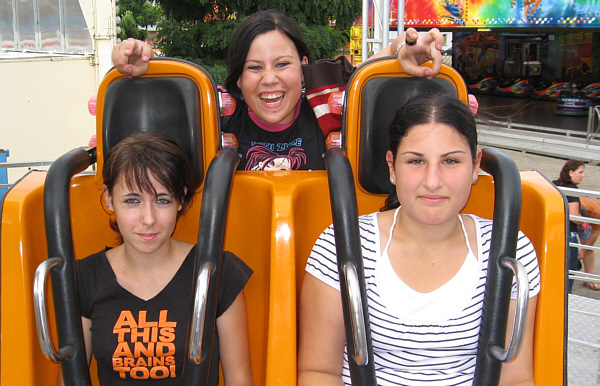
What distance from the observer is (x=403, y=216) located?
1386 mm

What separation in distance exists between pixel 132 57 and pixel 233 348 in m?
0.93

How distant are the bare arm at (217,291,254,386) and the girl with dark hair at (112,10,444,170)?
659mm

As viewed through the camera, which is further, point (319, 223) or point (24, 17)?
point (24, 17)

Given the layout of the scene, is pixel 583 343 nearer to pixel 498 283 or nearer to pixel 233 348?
pixel 498 283

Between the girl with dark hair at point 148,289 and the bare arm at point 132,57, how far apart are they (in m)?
0.37

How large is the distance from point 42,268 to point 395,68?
3.72 ft

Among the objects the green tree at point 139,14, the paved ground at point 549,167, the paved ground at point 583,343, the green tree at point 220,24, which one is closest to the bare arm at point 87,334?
the paved ground at point 583,343

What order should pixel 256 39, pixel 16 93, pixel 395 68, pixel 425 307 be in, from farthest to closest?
pixel 16 93 < pixel 256 39 < pixel 395 68 < pixel 425 307

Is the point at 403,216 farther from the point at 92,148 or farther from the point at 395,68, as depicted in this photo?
the point at 92,148

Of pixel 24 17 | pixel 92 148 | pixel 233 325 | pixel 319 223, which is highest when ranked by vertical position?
pixel 24 17

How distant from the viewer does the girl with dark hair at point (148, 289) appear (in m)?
1.33

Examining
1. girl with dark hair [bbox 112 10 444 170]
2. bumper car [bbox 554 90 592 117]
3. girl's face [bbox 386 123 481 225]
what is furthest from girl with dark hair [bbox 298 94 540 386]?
bumper car [bbox 554 90 592 117]

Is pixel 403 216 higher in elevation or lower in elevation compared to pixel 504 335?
higher

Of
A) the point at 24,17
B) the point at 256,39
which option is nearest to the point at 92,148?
the point at 256,39
